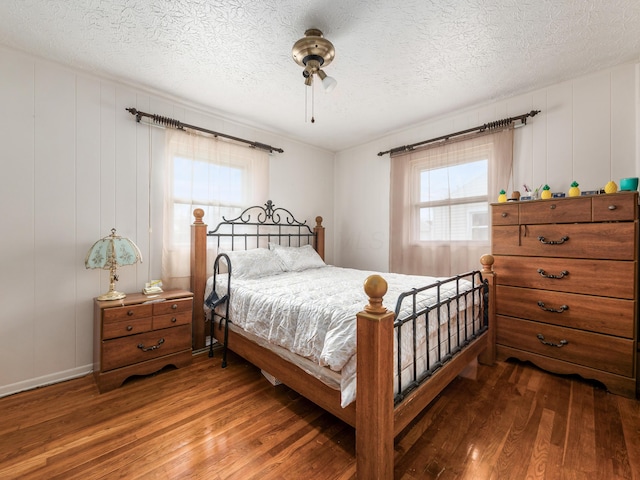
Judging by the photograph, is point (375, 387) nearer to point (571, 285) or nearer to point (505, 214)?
point (571, 285)

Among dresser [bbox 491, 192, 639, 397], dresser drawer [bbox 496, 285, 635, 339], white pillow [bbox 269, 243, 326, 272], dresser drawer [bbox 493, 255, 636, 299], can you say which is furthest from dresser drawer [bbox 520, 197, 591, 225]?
white pillow [bbox 269, 243, 326, 272]

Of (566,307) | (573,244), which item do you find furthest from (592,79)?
(566,307)

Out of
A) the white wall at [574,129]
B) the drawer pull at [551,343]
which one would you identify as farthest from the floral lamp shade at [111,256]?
the drawer pull at [551,343]

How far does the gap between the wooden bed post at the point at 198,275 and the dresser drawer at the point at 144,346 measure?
0.32 metres

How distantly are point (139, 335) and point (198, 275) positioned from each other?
2.39 feet

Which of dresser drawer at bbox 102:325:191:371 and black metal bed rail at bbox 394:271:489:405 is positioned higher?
black metal bed rail at bbox 394:271:489:405

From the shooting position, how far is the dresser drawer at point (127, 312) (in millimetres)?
2037

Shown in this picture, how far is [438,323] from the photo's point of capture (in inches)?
67.9

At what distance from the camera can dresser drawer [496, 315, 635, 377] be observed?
6.32 feet

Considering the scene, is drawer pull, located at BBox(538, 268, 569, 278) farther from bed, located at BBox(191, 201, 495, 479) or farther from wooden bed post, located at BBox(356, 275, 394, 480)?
wooden bed post, located at BBox(356, 275, 394, 480)

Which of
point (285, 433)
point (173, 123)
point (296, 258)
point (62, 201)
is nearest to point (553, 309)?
point (285, 433)

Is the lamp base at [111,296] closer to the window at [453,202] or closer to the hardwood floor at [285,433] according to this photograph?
the hardwood floor at [285,433]

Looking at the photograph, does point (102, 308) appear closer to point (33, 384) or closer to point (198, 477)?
point (33, 384)

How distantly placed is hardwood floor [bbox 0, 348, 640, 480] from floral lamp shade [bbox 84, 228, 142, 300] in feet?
2.60
